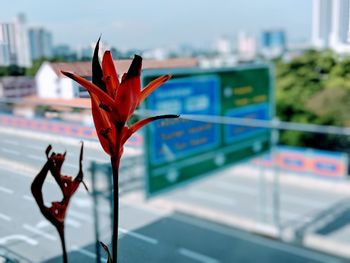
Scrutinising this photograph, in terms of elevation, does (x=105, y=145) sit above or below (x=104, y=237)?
above

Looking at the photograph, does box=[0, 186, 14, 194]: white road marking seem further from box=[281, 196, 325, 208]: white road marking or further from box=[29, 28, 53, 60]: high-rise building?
box=[281, 196, 325, 208]: white road marking

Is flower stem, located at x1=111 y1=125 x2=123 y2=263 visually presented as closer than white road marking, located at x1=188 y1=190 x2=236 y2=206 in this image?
Yes

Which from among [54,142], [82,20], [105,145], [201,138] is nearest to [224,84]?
[201,138]

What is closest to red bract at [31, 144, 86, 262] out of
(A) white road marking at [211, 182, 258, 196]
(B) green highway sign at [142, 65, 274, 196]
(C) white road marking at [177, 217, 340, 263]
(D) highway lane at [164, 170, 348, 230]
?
(B) green highway sign at [142, 65, 274, 196]

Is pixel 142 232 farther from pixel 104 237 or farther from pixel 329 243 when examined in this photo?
pixel 329 243

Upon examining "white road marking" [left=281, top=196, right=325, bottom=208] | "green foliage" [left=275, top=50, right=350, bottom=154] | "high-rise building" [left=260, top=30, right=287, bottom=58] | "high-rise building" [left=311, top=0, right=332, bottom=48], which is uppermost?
"high-rise building" [left=260, top=30, right=287, bottom=58]

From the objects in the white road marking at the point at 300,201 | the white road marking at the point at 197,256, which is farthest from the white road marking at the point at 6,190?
the white road marking at the point at 300,201

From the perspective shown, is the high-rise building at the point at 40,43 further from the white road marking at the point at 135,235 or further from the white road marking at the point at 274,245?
the white road marking at the point at 274,245
